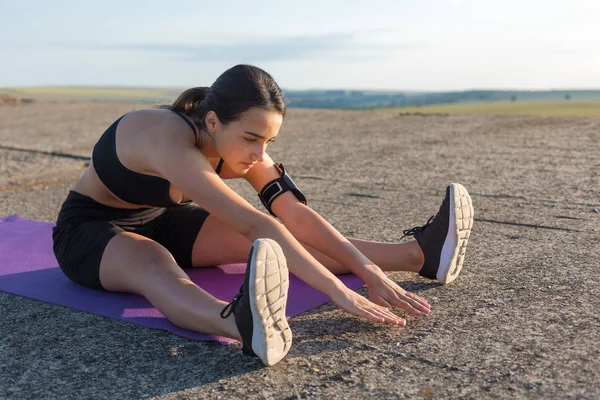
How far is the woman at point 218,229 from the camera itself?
212 centimetres

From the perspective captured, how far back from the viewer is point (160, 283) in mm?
2344

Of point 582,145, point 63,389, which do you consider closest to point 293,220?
point 63,389

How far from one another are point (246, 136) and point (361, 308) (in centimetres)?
70

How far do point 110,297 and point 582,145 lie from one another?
201 inches

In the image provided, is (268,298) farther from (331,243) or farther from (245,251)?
(245,251)

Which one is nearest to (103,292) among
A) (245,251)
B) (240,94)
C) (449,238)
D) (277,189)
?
(245,251)

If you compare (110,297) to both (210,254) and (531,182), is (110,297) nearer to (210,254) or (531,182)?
(210,254)

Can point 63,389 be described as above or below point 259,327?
below

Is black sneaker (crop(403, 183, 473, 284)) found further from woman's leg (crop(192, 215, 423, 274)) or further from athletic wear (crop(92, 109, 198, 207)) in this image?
athletic wear (crop(92, 109, 198, 207))

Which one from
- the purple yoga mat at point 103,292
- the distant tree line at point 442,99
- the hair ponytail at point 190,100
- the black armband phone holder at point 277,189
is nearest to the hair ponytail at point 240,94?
the hair ponytail at point 190,100

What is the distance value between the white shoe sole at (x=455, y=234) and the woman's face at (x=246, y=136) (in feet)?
2.71

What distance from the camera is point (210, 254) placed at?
2.93 meters

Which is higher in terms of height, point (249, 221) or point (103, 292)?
point (249, 221)

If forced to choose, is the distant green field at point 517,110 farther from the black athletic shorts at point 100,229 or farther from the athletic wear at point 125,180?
the athletic wear at point 125,180
